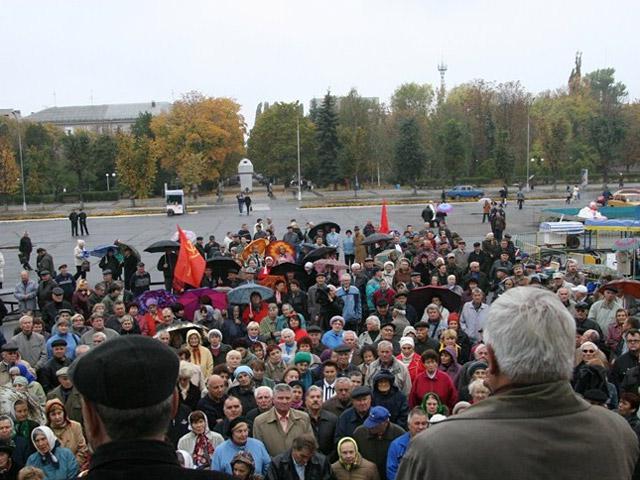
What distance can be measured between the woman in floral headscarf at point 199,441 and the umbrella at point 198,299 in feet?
24.6

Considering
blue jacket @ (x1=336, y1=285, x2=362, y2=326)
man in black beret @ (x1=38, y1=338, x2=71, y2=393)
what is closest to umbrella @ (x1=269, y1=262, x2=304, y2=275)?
blue jacket @ (x1=336, y1=285, x2=362, y2=326)

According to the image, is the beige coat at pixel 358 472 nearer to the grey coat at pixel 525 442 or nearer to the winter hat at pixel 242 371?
the winter hat at pixel 242 371

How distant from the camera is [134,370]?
193 centimetres

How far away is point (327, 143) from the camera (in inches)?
2982

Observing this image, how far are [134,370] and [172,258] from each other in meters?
17.4

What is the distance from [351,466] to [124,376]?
16.4 ft

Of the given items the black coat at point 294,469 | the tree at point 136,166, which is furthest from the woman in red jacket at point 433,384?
the tree at point 136,166

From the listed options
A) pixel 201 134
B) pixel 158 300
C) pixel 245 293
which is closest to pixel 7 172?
pixel 201 134

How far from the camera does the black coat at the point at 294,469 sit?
Result: 6551 mm

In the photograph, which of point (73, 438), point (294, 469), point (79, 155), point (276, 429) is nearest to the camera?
point (294, 469)

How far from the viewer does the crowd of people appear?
2.03 metres

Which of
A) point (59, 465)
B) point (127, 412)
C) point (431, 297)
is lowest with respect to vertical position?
point (59, 465)

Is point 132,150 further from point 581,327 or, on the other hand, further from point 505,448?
point 505,448

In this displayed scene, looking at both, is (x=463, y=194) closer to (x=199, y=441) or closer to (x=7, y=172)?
(x=7, y=172)
